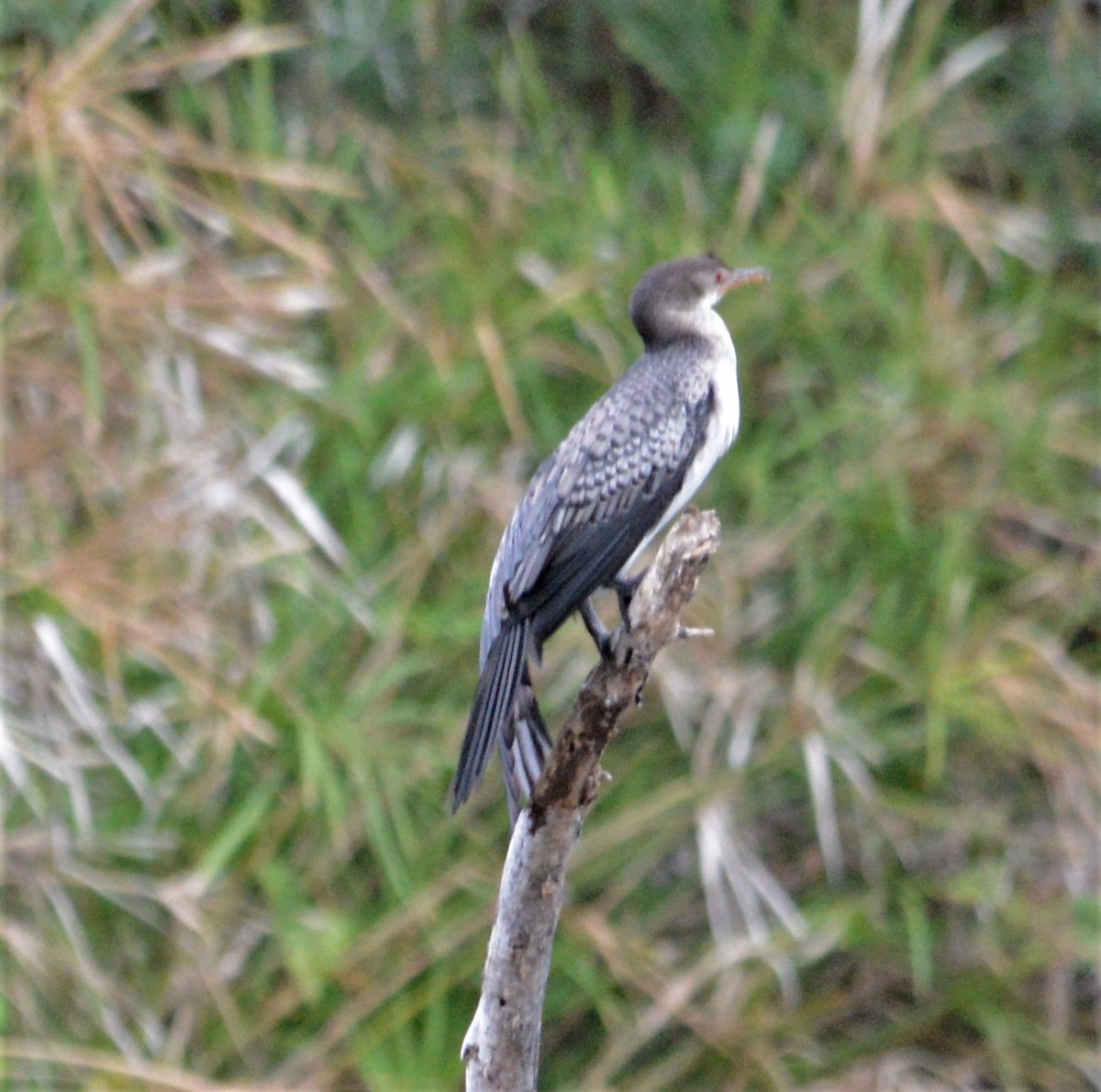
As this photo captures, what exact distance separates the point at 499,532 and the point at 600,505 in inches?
59.2

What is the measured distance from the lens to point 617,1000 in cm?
448

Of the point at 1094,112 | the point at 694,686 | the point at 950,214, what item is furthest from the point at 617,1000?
the point at 1094,112

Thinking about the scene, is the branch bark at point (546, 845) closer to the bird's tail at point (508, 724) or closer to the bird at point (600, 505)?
the bird at point (600, 505)

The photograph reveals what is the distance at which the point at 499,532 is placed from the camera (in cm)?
476

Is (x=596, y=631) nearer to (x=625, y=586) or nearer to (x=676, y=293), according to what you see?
(x=625, y=586)

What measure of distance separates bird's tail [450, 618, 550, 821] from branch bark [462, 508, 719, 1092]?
244 mm

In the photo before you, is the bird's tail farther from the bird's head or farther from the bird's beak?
the bird's beak

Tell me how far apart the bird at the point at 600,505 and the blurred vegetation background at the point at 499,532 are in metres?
1.15

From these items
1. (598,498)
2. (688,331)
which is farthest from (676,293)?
(598,498)

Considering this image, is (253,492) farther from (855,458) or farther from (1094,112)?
(1094,112)

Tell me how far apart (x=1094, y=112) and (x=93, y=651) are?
123 inches

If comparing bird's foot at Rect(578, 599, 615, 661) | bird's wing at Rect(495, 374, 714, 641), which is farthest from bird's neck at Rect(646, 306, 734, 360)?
bird's foot at Rect(578, 599, 615, 661)

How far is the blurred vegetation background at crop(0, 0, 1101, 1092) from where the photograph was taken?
4.40m

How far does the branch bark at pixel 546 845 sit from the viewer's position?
8.98ft
